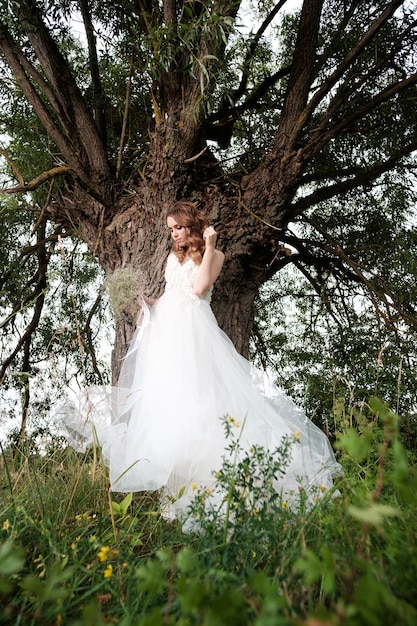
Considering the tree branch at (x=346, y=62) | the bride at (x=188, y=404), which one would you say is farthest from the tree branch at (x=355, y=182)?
the bride at (x=188, y=404)

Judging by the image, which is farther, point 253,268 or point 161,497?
point 253,268

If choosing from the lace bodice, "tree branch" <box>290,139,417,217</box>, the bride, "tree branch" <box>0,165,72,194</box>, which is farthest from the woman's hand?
"tree branch" <box>290,139,417,217</box>

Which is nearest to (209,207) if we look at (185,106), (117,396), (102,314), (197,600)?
(185,106)

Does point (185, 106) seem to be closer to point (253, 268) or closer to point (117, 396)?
point (253, 268)

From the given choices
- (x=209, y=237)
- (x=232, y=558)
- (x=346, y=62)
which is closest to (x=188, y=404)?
(x=209, y=237)

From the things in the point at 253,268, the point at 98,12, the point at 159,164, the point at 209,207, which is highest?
the point at 98,12

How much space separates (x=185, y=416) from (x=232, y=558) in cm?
145

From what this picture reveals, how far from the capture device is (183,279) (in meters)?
3.79

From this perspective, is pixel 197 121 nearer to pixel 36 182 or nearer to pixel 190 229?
pixel 190 229

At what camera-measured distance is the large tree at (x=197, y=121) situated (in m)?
4.28

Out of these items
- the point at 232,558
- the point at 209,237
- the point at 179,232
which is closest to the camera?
the point at 232,558

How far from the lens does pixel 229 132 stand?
221 inches

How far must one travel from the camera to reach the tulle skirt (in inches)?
114

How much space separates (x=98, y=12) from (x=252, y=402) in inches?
173
